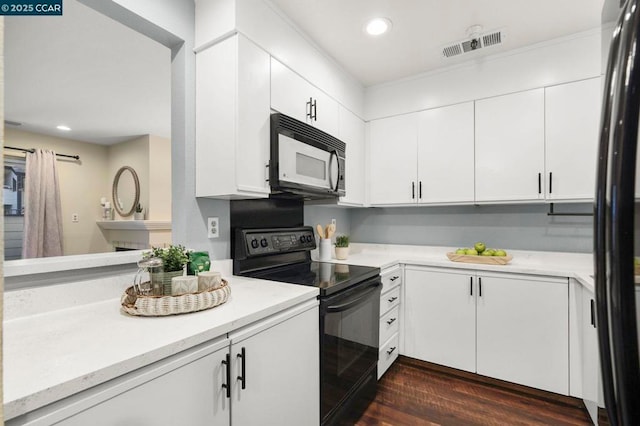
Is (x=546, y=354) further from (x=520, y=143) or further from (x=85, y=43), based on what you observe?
(x=85, y=43)

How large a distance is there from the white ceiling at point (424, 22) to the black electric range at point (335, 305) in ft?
4.42

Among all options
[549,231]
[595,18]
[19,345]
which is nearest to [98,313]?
[19,345]

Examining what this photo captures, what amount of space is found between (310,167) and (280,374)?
3.88 feet

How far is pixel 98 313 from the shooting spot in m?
1.11

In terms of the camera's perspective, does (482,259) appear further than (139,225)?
No

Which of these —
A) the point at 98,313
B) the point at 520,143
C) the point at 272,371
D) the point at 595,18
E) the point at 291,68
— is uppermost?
the point at 595,18

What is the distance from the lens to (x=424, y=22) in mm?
1945

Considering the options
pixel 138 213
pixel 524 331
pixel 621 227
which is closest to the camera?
pixel 621 227

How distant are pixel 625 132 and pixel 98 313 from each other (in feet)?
4.85

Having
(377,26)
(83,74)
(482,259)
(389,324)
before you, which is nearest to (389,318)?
(389,324)

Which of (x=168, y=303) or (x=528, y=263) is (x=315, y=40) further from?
(x=528, y=263)

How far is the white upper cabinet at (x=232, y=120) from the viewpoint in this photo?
151 cm

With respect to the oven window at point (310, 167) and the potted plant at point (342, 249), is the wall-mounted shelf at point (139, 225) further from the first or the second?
the oven window at point (310, 167)

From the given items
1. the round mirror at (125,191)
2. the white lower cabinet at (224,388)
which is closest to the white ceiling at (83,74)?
the round mirror at (125,191)
